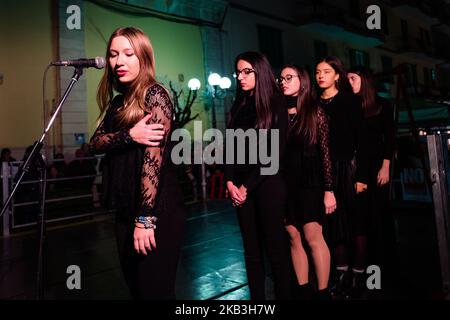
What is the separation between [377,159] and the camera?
3.14m

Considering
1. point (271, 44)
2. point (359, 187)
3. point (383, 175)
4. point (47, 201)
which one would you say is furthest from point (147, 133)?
point (271, 44)

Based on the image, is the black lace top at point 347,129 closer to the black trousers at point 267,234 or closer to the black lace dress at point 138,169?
the black trousers at point 267,234

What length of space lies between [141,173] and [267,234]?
3.40 ft

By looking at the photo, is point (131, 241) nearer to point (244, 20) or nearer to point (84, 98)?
point (84, 98)

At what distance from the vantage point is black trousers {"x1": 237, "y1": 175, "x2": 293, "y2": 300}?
89.5 inches

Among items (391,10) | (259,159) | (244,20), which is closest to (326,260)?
(259,159)

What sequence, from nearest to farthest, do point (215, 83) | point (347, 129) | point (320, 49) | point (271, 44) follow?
point (347, 129) → point (215, 83) → point (271, 44) → point (320, 49)

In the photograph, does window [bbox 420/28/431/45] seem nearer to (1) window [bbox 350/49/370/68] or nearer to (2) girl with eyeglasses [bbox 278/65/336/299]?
(1) window [bbox 350/49/370/68]

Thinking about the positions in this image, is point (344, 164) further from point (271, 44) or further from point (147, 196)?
point (271, 44)

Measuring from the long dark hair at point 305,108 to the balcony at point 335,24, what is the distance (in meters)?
14.7

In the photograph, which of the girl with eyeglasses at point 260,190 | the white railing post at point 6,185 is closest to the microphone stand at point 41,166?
the girl with eyeglasses at point 260,190

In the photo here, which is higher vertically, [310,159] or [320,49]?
[320,49]

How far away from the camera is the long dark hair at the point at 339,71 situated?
2828 mm

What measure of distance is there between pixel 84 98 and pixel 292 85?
330 inches
